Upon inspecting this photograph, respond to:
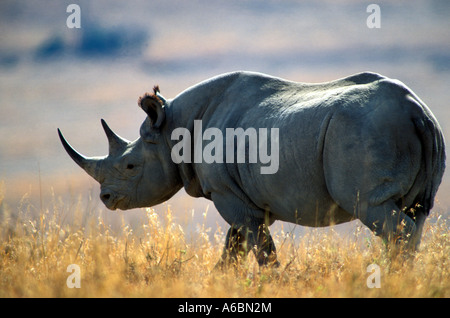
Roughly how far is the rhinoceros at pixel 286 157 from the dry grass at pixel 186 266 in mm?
331

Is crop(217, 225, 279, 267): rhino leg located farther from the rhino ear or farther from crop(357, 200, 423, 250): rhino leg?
the rhino ear

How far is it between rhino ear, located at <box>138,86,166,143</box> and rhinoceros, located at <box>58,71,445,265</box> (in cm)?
1

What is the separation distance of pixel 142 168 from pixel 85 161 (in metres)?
0.93

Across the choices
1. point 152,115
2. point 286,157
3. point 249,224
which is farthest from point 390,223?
point 152,115

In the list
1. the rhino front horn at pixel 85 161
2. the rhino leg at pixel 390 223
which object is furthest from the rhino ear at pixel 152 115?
the rhino leg at pixel 390 223

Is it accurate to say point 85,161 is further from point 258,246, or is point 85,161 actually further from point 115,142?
point 258,246

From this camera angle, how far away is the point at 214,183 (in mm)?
6793

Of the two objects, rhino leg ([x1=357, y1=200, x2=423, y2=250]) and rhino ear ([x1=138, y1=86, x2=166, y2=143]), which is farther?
rhino ear ([x1=138, y1=86, x2=166, y2=143])

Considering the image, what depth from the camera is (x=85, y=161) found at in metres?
8.12

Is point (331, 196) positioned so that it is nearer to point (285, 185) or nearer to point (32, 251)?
point (285, 185)

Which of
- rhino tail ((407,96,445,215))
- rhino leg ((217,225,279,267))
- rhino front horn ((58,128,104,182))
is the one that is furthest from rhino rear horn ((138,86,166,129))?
rhino tail ((407,96,445,215))

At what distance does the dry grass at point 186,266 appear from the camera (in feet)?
16.8

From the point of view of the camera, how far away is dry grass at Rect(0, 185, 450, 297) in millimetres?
5129

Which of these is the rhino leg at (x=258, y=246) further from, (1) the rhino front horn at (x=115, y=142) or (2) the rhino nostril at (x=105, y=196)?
(1) the rhino front horn at (x=115, y=142)
